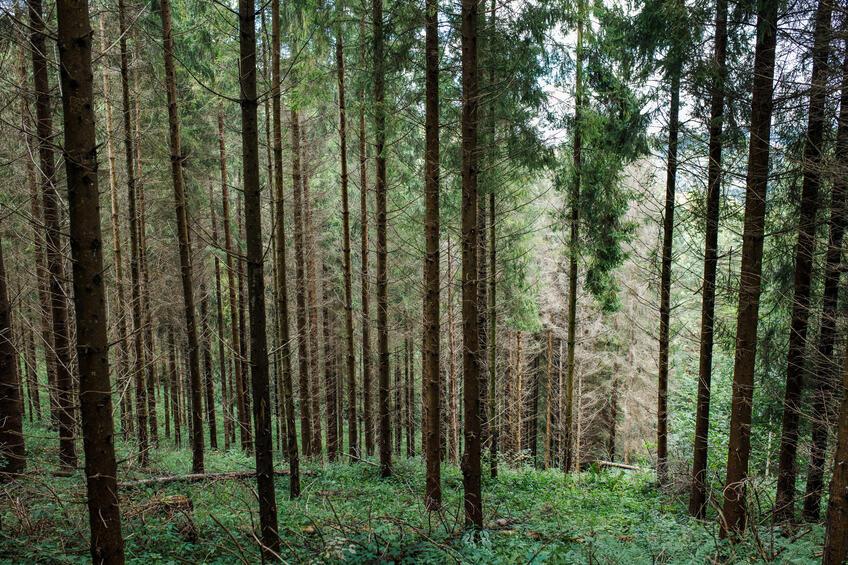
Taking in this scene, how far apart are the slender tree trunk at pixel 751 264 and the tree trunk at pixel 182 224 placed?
9.10 meters

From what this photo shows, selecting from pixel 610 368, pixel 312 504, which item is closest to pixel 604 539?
pixel 312 504

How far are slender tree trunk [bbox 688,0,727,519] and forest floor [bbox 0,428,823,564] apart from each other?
3.05ft

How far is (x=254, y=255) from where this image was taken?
437 cm

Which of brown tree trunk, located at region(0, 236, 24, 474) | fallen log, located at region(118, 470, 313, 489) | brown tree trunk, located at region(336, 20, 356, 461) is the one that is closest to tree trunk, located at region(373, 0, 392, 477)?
brown tree trunk, located at region(336, 20, 356, 461)

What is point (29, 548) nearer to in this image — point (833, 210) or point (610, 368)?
point (833, 210)

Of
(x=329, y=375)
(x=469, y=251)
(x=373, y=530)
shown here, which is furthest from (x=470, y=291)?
(x=329, y=375)

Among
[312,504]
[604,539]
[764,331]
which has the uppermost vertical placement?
[764,331]

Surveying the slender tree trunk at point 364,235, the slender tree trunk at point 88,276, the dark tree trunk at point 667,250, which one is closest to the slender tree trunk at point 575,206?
the dark tree trunk at point 667,250

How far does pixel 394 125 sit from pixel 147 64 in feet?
18.5

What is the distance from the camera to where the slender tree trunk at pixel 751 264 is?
616 centimetres

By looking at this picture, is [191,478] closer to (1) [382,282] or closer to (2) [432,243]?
(1) [382,282]

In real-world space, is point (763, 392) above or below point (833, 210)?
below

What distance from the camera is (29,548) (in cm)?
493

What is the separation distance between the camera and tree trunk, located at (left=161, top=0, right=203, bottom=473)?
7754 millimetres
